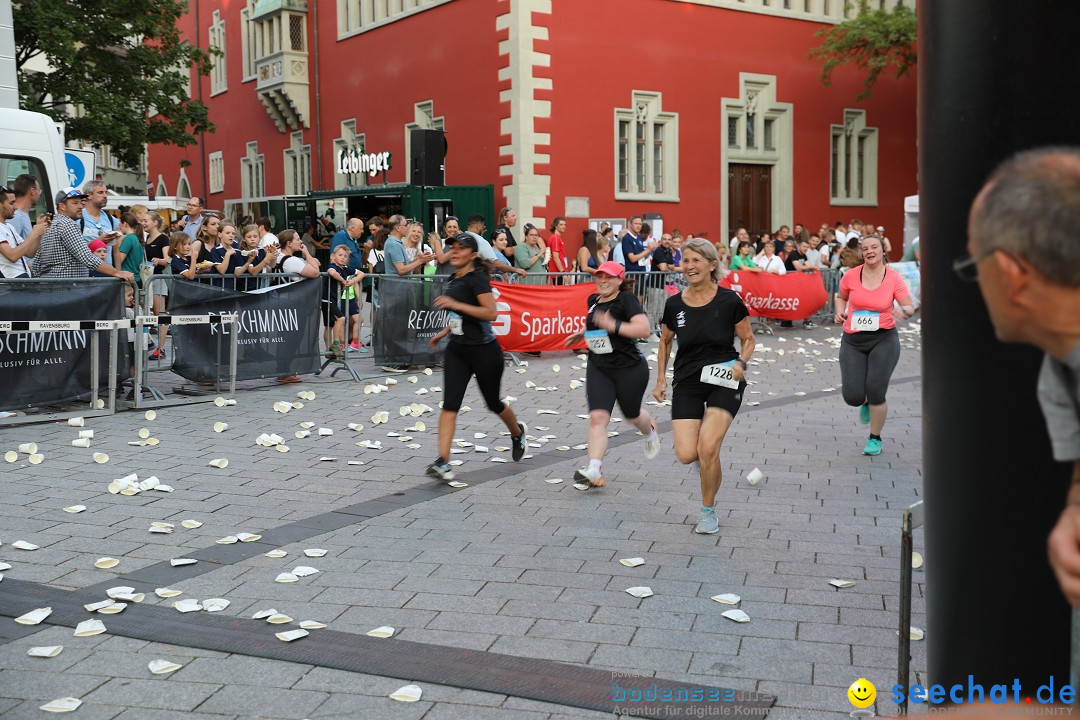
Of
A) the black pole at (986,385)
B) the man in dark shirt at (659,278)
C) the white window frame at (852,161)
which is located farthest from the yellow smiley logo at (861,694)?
the white window frame at (852,161)

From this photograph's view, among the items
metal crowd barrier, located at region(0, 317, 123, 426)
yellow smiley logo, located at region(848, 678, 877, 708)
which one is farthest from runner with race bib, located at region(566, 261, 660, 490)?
metal crowd barrier, located at region(0, 317, 123, 426)

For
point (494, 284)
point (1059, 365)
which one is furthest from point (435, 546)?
point (494, 284)

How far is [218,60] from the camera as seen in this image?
43.0 m

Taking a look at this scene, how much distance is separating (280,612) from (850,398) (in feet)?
19.0

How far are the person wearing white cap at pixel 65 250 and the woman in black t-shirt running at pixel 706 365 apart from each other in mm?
6422

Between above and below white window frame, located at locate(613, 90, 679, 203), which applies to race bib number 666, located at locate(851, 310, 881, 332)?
below

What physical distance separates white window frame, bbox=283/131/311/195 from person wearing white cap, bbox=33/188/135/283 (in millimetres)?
25316

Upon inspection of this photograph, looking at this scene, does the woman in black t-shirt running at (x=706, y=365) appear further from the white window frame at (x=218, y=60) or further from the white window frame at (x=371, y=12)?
the white window frame at (x=218, y=60)

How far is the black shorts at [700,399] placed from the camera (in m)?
6.99

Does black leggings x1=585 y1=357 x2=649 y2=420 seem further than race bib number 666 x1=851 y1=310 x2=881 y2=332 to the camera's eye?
No

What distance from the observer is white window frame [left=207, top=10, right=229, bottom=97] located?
1671 inches

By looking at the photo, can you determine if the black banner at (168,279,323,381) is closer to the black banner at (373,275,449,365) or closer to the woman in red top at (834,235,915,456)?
the black banner at (373,275,449,365)

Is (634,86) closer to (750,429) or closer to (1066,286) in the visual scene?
(750,429)

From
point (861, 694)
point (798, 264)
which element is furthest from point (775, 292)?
point (861, 694)
